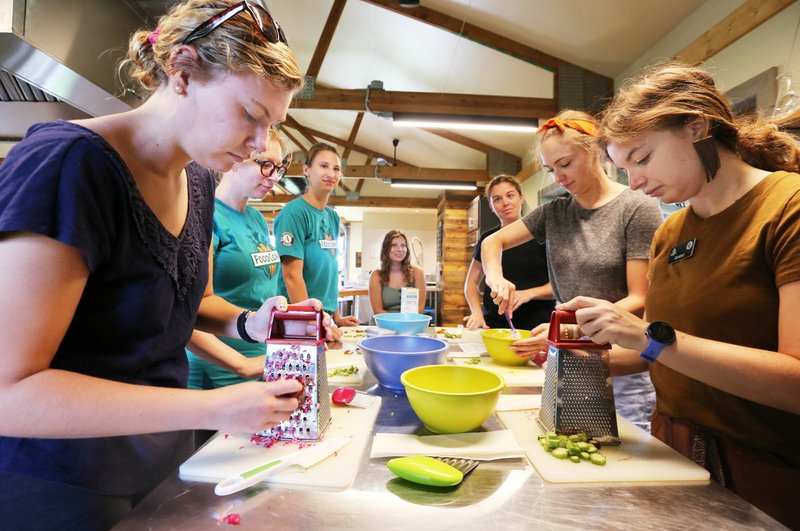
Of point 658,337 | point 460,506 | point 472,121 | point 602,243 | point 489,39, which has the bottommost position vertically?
point 460,506

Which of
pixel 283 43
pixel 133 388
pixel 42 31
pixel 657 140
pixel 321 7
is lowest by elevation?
pixel 133 388

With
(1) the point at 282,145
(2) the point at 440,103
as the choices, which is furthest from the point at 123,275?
(2) the point at 440,103

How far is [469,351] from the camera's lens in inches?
62.4

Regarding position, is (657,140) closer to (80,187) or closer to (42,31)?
(80,187)

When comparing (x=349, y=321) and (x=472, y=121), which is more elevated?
(x=472, y=121)

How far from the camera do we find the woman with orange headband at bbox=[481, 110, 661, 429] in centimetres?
136

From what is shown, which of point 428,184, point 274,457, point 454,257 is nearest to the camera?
point 274,457

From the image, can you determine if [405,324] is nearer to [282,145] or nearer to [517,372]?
[517,372]

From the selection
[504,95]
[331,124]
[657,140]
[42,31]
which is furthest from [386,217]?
[657,140]

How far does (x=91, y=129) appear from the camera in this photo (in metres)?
0.66

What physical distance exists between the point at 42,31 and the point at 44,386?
218 cm

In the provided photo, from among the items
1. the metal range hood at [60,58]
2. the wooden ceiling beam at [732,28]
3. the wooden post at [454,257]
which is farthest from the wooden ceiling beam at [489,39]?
the wooden post at [454,257]

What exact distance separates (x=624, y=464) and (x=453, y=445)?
1.03ft

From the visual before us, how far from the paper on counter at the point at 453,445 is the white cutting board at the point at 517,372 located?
392 millimetres
